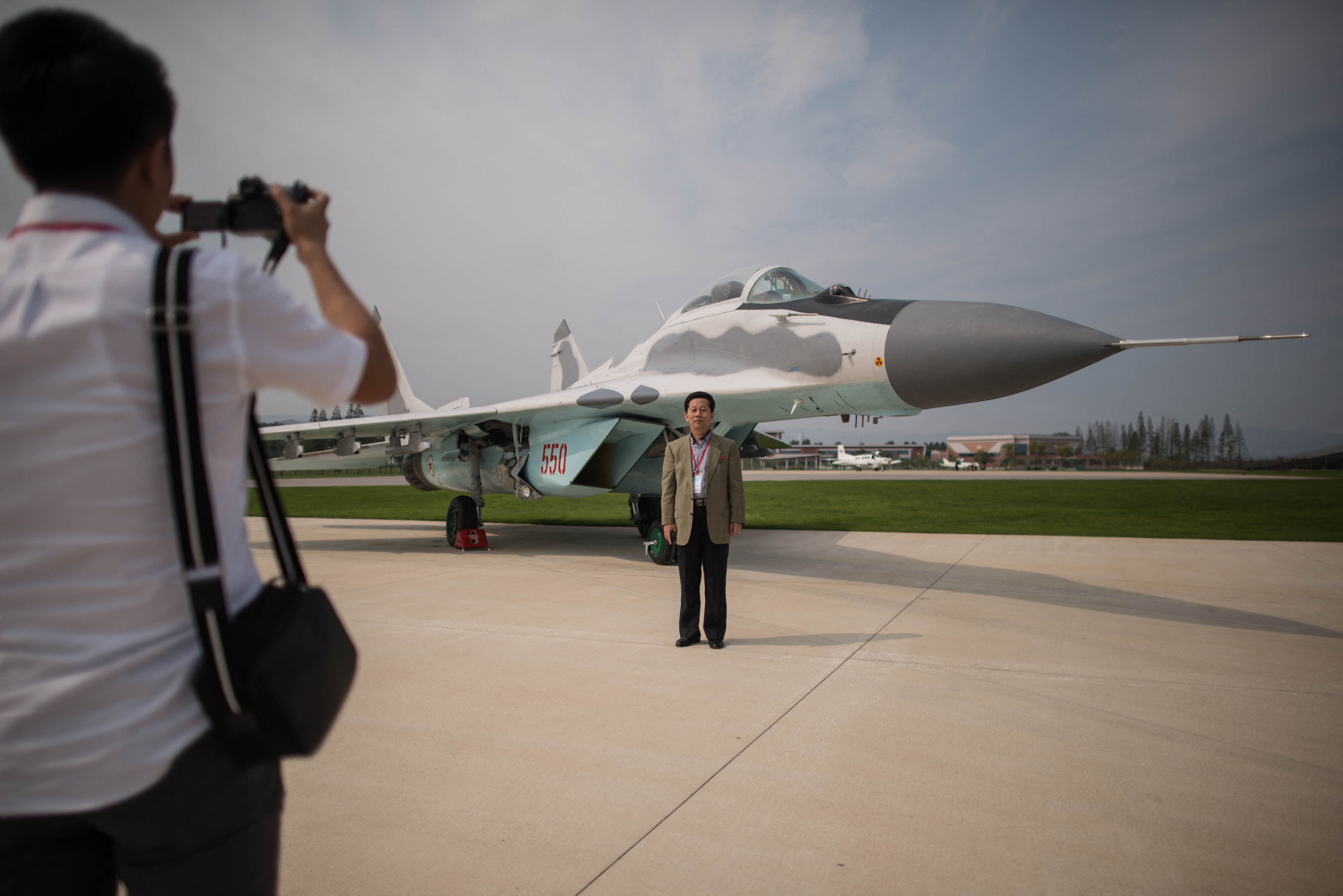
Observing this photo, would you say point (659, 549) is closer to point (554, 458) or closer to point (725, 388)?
point (554, 458)

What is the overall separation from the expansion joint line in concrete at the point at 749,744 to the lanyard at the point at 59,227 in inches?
78.3

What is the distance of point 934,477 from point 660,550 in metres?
32.7

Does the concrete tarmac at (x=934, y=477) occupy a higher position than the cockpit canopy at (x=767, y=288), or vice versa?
the cockpit canopy at (x=767, y=288)

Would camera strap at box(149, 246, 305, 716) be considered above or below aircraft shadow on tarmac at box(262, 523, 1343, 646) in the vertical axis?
Answer: above

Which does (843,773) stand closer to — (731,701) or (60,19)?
(731,701)

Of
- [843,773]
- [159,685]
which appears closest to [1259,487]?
[843,773]

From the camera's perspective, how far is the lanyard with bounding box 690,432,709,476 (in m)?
4.68

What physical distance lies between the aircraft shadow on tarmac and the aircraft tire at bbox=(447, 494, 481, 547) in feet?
1.14

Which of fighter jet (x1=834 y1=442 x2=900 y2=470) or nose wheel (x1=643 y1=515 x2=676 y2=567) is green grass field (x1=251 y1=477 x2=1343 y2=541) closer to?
nose wheel (x1=643 y1=515 x2=676 y2=567)

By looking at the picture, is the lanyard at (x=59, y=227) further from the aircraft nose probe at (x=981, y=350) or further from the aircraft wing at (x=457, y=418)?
the aircraft wing at (x=457, y=418)

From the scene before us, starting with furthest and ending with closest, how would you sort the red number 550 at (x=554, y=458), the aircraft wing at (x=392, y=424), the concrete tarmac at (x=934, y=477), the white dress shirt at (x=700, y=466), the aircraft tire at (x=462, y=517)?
the concrete tarmac at (x=934, y=477) → the aircraft tire at (x=462, y=517) → the aircraft wing at (x=392, y=424) → the red number 550 at (x=554, y=458) → the white dress shirt at (x=700, y=466)

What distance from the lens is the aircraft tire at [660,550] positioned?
7.89 m

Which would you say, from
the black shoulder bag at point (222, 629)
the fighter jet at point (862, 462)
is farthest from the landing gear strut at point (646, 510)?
the fighter jet at point (862, 462)

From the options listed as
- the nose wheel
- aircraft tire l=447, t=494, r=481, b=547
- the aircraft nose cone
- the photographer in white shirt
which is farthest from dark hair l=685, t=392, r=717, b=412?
aircraft tire l=447, t=494, r=481, b=547
